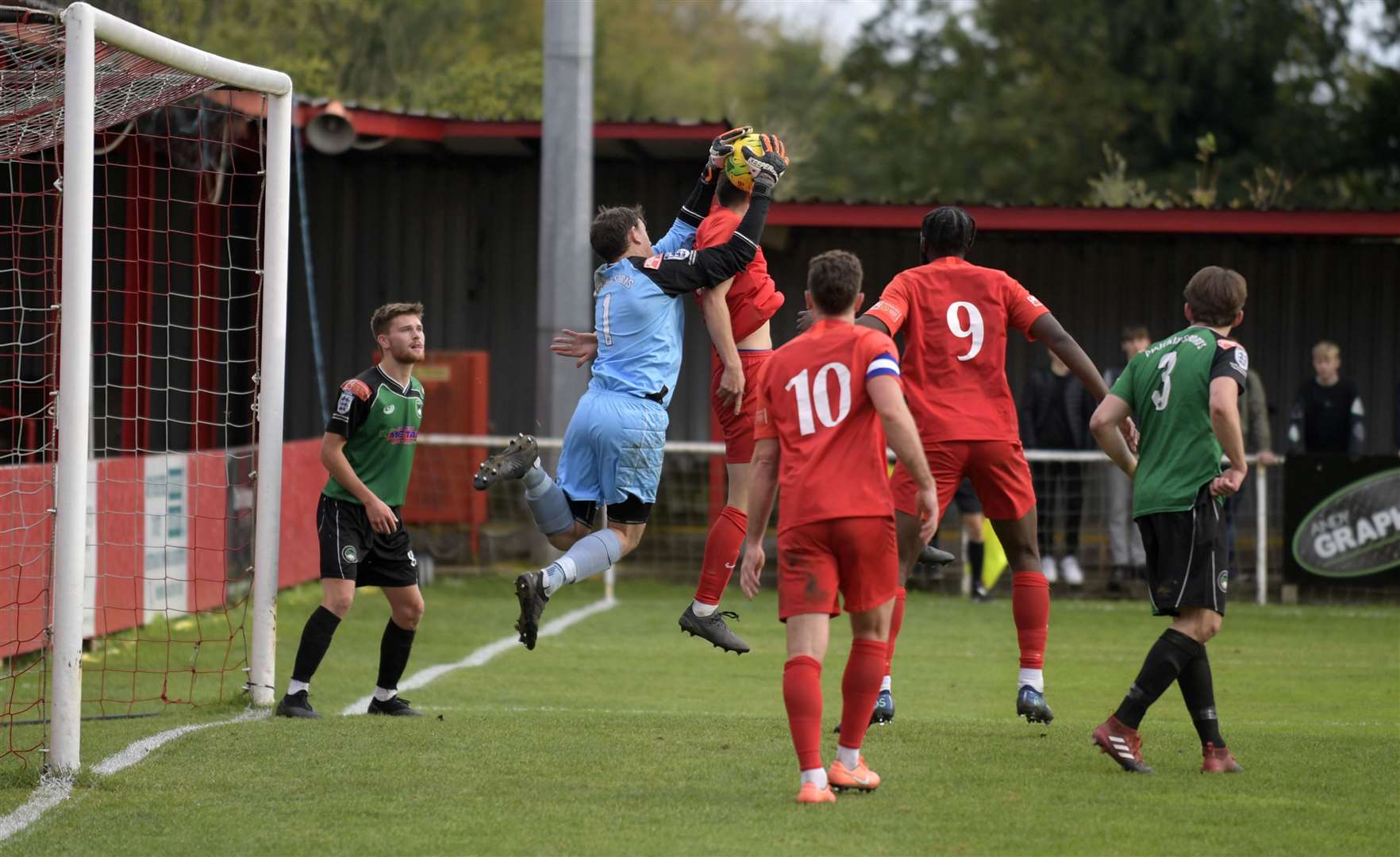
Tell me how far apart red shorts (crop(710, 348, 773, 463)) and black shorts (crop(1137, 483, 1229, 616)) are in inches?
78.4

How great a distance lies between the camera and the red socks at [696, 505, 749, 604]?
7.74 metres

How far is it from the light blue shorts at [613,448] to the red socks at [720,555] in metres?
0.37

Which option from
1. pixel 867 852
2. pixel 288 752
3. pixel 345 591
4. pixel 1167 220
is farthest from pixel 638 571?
pixel 867 852

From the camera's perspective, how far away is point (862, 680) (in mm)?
5887

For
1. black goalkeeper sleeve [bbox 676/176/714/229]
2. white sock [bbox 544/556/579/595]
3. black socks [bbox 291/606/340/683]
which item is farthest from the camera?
black socks [bbox 291/606/340/683]

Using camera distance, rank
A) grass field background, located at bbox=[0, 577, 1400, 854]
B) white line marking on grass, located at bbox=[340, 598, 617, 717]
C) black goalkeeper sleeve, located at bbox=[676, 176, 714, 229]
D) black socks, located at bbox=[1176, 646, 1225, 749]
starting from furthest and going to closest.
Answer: white line marking on grass, located at bbox=[340, 598, 617, 717] < black goalkeeper sleeve, located at bbox=[676, 176, 714, 229] < black socks, located at bbox=[1176, 646, 1225, 749] < grass field background, located at bbox=[0, 577, 1400, 854]

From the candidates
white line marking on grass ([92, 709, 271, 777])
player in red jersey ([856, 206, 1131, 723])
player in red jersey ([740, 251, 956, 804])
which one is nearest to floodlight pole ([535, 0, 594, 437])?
white line marking on grass ([92, 709, 271, 777])

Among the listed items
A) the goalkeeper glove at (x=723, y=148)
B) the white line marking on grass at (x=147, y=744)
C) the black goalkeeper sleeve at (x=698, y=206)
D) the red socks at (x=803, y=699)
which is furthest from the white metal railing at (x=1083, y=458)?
the red socks at (x=803, y=699)

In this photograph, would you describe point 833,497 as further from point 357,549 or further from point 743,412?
point 357,549

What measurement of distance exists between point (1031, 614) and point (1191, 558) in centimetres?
99

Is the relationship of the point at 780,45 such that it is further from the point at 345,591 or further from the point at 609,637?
the point at 345,591

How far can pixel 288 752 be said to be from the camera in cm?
702

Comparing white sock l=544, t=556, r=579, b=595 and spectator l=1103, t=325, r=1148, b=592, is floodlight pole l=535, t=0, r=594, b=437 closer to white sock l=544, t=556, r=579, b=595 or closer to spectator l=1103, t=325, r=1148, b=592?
spectator l=1103, t=325, r=1148, b=592

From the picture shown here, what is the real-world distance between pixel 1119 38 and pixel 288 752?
32.9 m
